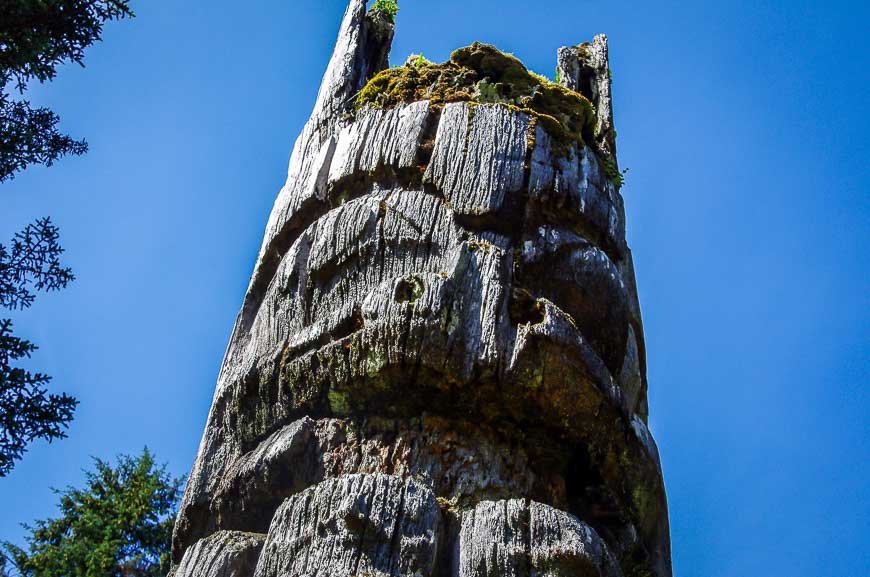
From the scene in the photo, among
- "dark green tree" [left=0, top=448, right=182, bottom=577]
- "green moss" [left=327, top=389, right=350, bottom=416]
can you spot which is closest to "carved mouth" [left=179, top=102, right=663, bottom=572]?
"green moss" [left=327, top=389, right=350, bottom=416]

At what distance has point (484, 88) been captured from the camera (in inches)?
275

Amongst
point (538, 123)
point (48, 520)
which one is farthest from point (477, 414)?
point (48, 520)

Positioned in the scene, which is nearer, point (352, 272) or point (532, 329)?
point (532, 329)

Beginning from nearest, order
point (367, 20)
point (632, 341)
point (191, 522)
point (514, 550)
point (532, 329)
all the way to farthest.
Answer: point (514, 550) → point (532, 329) → point (191, 522) → point (632, 341) → point (367, 20)

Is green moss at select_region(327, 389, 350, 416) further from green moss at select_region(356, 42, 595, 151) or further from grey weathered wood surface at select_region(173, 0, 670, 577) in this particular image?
green moss at select_region(356, 42, 595, 151)

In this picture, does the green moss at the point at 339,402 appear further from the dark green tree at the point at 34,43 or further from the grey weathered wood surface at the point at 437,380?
the dark green tree at the point at 34,43

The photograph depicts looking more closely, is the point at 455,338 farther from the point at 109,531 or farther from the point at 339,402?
the point at 109,531

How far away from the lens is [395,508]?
4.29 m

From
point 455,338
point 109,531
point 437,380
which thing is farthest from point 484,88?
point 109,531

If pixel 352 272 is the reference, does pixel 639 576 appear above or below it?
below

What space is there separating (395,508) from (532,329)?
1274 millimetres

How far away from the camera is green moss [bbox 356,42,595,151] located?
6.87 meters

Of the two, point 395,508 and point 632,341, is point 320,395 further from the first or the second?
point 632,341

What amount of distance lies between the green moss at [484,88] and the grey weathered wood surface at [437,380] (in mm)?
347
